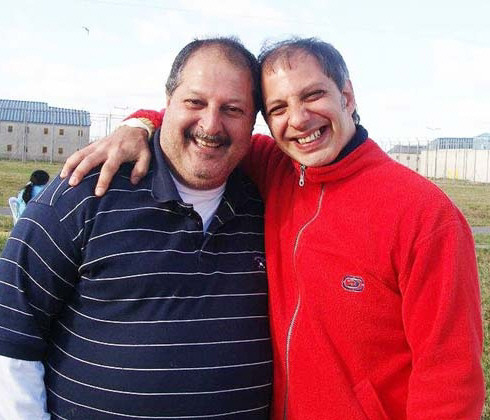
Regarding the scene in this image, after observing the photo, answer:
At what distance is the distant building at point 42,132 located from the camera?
141 ft

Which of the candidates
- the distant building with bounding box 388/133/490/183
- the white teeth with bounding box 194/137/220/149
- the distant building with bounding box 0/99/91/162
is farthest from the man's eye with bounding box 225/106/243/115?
the distant building with bounding box 388/133/490/183

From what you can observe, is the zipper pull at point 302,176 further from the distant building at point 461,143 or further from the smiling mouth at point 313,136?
the distant building at point 461,143

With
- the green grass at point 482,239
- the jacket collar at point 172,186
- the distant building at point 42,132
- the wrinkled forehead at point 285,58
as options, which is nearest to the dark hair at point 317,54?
the wrinkled forehead at point 285,58

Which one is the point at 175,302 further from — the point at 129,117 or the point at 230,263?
the point at 129,117

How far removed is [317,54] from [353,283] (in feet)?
2.99

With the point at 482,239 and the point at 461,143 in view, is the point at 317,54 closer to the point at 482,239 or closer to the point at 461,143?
the point at 482,239

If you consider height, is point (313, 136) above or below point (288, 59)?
below

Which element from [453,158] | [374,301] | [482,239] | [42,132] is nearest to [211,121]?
[374,301]

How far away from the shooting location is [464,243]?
2096 mm

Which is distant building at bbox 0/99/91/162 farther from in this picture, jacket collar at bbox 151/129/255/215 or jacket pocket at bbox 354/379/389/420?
jacket pocket at bbox 354/379/389/420

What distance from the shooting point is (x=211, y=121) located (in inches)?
95.9

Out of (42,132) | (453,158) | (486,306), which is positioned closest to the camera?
(486,306)

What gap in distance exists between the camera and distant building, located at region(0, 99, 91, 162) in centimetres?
4300

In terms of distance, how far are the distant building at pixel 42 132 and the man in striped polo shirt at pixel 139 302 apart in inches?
1639
